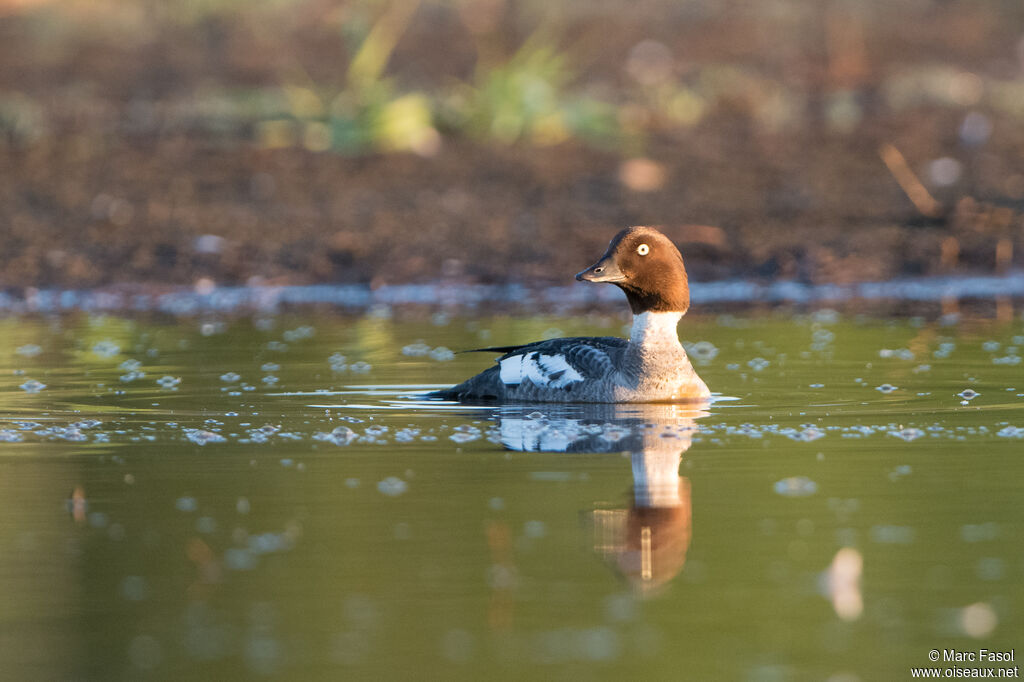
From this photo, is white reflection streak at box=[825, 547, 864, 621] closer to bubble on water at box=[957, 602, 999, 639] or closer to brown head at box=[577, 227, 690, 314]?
bubble on water at box=[957, 602, 999, 639]

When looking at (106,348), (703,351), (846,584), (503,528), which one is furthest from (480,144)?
(846,584)

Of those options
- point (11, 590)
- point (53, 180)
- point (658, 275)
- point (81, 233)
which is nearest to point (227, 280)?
point (81, 233)

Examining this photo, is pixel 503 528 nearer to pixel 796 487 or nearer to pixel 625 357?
A: pixel 796 487

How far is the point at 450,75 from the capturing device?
24953mm

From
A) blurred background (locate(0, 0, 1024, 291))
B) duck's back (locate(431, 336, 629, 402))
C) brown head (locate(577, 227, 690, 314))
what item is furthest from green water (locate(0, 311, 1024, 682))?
blurred background (locate(0, 0, 1024, 291))

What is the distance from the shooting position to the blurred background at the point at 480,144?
57.5 feet

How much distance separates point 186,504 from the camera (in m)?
7.08

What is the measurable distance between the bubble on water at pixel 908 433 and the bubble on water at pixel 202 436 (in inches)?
126

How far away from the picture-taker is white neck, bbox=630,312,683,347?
32.3 feet

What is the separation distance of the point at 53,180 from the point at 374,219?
142 inches

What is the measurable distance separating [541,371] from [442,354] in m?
2.61

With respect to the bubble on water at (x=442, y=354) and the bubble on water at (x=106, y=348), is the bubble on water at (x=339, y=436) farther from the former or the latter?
the bubble on water at (x=106, y=348)

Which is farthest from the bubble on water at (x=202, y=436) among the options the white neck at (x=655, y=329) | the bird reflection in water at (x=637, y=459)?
the white neck at (x=655, y=329)

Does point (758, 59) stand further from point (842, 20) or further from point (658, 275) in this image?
point (658, 275)
